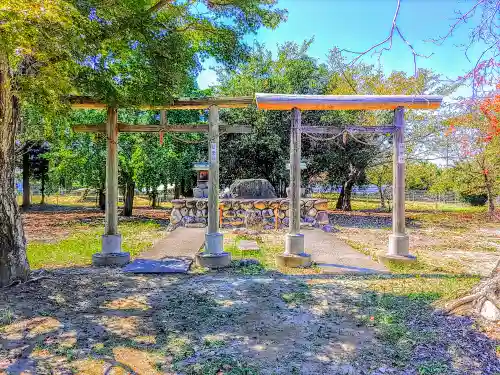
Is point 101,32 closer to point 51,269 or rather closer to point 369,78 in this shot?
point 51,269

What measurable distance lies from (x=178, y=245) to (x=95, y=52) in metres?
4.66

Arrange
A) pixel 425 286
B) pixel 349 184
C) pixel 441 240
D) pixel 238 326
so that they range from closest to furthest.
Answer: pixel 238 326, pixel 425 286, pixel 441 240, pixel 349 184

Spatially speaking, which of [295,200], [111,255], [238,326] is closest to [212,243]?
[295,200]

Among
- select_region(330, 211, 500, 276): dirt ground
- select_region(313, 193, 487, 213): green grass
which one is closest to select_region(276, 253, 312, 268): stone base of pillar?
select_region(330, 211, 500, 276): dirt ground

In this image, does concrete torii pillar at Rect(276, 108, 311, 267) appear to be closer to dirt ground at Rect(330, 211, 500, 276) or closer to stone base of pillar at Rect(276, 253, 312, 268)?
A: stone base of pillar at Rect(276, 253, 312, 268)

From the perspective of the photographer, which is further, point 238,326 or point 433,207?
point 433,207

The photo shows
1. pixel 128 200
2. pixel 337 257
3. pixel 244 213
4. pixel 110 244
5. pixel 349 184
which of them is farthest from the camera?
pixel 349 184

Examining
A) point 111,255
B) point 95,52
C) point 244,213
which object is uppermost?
point 95,52

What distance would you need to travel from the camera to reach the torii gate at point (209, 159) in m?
6.18

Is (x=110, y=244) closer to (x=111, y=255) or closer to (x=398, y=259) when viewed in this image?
(x=111, y=255)

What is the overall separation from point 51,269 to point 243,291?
3.44m

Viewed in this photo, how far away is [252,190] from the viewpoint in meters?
12.0

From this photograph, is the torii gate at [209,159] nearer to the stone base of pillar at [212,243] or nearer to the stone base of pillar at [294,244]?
the stone base of pillar at [212,243]

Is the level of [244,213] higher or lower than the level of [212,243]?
higher
